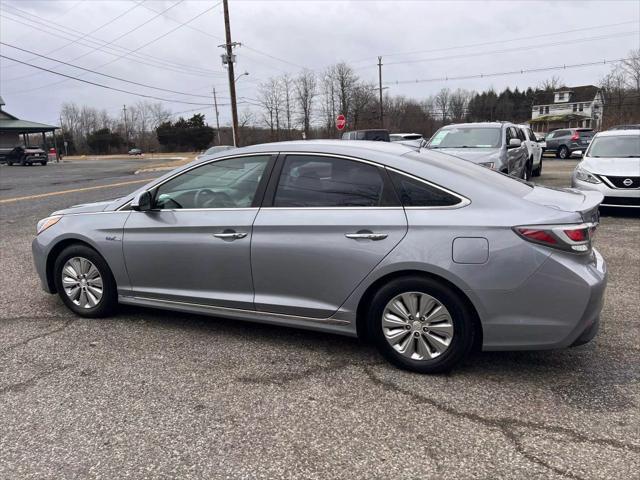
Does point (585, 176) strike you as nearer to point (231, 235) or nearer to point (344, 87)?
point (231, 235)

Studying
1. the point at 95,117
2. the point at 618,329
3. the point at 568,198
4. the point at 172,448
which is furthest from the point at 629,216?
the point at 95,117

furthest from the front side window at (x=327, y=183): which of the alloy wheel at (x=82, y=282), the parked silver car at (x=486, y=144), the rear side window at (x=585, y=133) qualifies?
the rear side window at (x=585, y=133)

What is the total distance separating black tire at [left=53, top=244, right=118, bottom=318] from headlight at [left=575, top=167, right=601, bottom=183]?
28.4ft

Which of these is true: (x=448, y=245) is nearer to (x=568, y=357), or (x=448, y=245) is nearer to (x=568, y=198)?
(x=568, y=198)

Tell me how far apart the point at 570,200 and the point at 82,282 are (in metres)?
4.11

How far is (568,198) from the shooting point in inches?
144

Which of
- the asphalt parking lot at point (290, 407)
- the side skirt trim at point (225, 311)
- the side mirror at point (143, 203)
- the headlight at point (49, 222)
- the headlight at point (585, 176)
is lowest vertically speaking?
the asphalt parking lot at point (290, 407)

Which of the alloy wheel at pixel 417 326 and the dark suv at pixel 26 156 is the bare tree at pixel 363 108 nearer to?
the dark suv at pixel 26 156

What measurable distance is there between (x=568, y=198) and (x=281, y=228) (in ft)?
6.80

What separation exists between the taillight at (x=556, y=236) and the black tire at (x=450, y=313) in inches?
22.8

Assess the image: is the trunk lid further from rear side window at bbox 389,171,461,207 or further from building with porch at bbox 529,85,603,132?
building with porch at bbox 529,85,603,132

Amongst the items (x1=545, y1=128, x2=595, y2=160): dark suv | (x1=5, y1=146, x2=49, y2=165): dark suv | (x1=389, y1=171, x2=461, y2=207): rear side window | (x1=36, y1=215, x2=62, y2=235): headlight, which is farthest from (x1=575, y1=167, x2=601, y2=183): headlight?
(x1=5, y1=146, x2=49, y2=165): dark suv

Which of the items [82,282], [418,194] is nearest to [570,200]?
[418,194]

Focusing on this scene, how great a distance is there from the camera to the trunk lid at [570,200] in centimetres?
334
